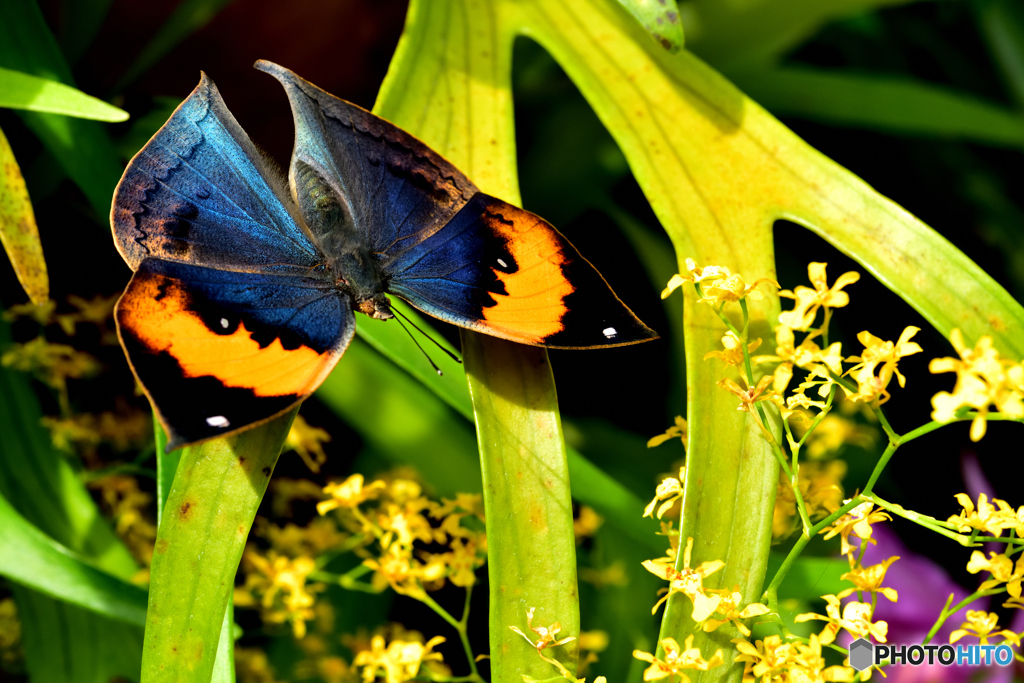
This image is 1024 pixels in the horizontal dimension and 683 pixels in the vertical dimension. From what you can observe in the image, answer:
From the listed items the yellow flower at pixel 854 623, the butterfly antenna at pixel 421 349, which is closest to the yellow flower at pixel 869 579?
the yellow flower at pixel 854 623

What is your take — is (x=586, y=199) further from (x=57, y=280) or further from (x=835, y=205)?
(x=57, y=280)

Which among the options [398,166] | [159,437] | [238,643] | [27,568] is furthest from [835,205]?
[238,643]

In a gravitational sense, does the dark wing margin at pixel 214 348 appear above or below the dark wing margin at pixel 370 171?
below

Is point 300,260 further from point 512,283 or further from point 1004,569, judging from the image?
point 1004,569

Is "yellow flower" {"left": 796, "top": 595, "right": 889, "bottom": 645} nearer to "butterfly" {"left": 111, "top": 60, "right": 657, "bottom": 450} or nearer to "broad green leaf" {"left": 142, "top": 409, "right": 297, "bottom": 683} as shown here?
"butterfly" {"left": 111, "top": 60, "right": 657, "bottom": 450}

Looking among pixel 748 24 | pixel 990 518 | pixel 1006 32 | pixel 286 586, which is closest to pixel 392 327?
pixel 286 586

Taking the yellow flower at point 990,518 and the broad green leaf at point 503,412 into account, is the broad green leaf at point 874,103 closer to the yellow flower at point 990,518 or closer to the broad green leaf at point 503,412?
the broad green leaf at point 503,412
